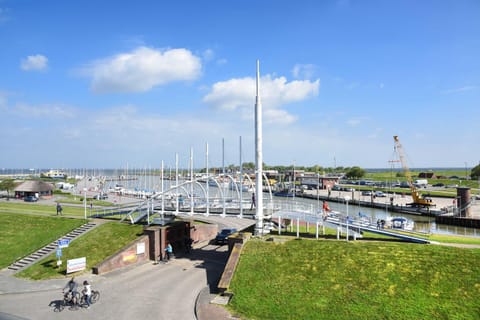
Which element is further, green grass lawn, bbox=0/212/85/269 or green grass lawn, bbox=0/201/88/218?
green grass lawn, bbox=0/201/88/218

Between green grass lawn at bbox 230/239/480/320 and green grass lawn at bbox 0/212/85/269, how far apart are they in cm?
2014

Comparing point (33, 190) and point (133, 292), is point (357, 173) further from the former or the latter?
point (133, 292)

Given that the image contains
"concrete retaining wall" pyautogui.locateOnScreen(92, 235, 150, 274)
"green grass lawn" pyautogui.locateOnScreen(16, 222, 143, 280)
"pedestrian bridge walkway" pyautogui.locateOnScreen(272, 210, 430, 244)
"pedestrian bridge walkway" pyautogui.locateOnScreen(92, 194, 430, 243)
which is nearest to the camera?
"pedestrian bridge walkway" pyautogui.locateOnScreen(272, 210, 430, 244)

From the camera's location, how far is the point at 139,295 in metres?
20.5

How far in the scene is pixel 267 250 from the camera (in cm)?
2259

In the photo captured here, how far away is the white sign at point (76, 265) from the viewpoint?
24.7 metres

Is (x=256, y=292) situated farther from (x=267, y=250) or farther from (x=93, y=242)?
(x=93, y=242)

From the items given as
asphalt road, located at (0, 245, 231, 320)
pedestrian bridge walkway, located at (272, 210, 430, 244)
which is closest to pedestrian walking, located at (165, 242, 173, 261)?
asphalt road, located at (0, 245, 231, 320)

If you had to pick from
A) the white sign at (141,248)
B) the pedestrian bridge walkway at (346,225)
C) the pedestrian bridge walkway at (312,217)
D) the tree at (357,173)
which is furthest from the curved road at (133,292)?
the tree at (357,173)

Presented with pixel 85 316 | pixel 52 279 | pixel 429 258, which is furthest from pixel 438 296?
pixel 52 279

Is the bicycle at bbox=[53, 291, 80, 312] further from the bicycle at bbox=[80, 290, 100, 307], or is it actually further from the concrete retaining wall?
→ the concrete retaining wall

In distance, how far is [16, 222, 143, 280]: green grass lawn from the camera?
25.4 metres

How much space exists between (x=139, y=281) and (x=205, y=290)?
533cm

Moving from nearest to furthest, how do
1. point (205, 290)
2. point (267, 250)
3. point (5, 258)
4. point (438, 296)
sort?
point (438, 296) < point (205, 290) < point (267, 250) < point (5, 258)
